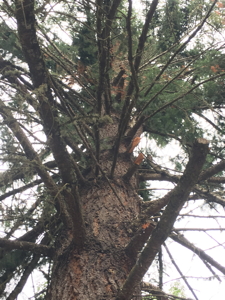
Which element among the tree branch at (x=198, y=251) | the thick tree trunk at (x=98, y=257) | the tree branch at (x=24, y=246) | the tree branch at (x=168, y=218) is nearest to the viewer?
the tree branch at (x=168, y=218)

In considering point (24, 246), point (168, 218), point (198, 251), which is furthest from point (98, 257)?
point (198, 251)

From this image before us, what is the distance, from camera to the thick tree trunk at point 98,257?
262 centimetres

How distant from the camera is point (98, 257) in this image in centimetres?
282

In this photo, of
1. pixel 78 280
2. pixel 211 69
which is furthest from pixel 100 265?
pixel 211 69

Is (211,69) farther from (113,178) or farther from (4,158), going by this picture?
(4,158)

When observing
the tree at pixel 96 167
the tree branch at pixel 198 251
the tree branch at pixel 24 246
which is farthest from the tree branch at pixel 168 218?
the tree branch at pixel 198 251

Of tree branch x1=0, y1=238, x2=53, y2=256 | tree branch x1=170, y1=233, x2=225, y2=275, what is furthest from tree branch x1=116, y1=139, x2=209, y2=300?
tree branch x1=170, y1=233, x2=225, y2=275

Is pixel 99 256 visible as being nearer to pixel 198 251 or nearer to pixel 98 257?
pixel 98 257

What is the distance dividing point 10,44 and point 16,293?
9.36 ft

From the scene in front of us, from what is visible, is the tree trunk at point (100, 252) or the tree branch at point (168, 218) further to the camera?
the tree trunk at point (100, 252)

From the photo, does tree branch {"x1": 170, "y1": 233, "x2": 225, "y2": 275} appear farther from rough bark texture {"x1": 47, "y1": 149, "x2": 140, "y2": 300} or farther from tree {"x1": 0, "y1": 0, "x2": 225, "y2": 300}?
rough bark texture {"x1": 47, "y1": 149, "x2": 140, "y2": 300}

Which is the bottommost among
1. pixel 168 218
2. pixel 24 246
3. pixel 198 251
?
pixel 24 246

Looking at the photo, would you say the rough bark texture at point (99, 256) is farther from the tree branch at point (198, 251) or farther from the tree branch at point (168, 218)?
the tree branch at point (198, 251)

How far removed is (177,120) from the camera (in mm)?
4066
